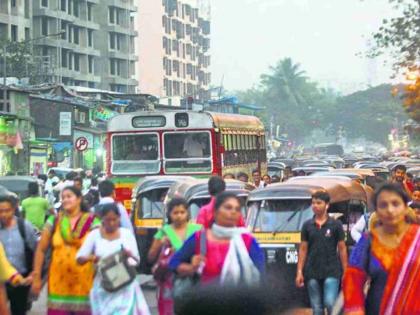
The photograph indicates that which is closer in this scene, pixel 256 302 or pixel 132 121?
pixel 256 302

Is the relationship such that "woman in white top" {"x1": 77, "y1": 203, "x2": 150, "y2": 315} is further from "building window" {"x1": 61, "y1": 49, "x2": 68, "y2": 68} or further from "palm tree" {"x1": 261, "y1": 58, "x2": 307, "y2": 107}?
"palm tree" {"x1": 261, "y1": 58, "x2": 307, "y2": 107}

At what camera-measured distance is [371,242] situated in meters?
6.90

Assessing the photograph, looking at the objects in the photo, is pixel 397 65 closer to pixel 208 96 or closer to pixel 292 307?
pixel 292 307

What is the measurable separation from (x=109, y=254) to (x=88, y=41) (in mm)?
90164

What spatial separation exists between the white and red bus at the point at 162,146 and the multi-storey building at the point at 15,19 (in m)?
52.9

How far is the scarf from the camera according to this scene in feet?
26.3

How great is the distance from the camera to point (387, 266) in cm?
673

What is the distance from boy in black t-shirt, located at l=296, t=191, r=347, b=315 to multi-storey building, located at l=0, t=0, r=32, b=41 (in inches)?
2633

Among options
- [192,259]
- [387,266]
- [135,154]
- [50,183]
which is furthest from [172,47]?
[387,266]

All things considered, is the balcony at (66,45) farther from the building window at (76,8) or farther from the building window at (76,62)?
the building window at (76,8)

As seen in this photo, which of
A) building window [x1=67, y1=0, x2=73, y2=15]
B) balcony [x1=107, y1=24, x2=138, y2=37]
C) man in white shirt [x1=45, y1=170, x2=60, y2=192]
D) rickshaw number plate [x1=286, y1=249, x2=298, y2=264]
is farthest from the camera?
balcony [x1=107, y1=24, x2=138, y2=37]

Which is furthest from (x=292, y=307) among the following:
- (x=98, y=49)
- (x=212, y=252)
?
(x=98, y=49)

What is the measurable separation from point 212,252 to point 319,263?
12.1 ft

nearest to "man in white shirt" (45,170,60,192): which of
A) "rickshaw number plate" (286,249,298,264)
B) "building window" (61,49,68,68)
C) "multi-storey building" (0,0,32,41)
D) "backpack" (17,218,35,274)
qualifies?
"rickshaw number plate" (286,249,298,264)
